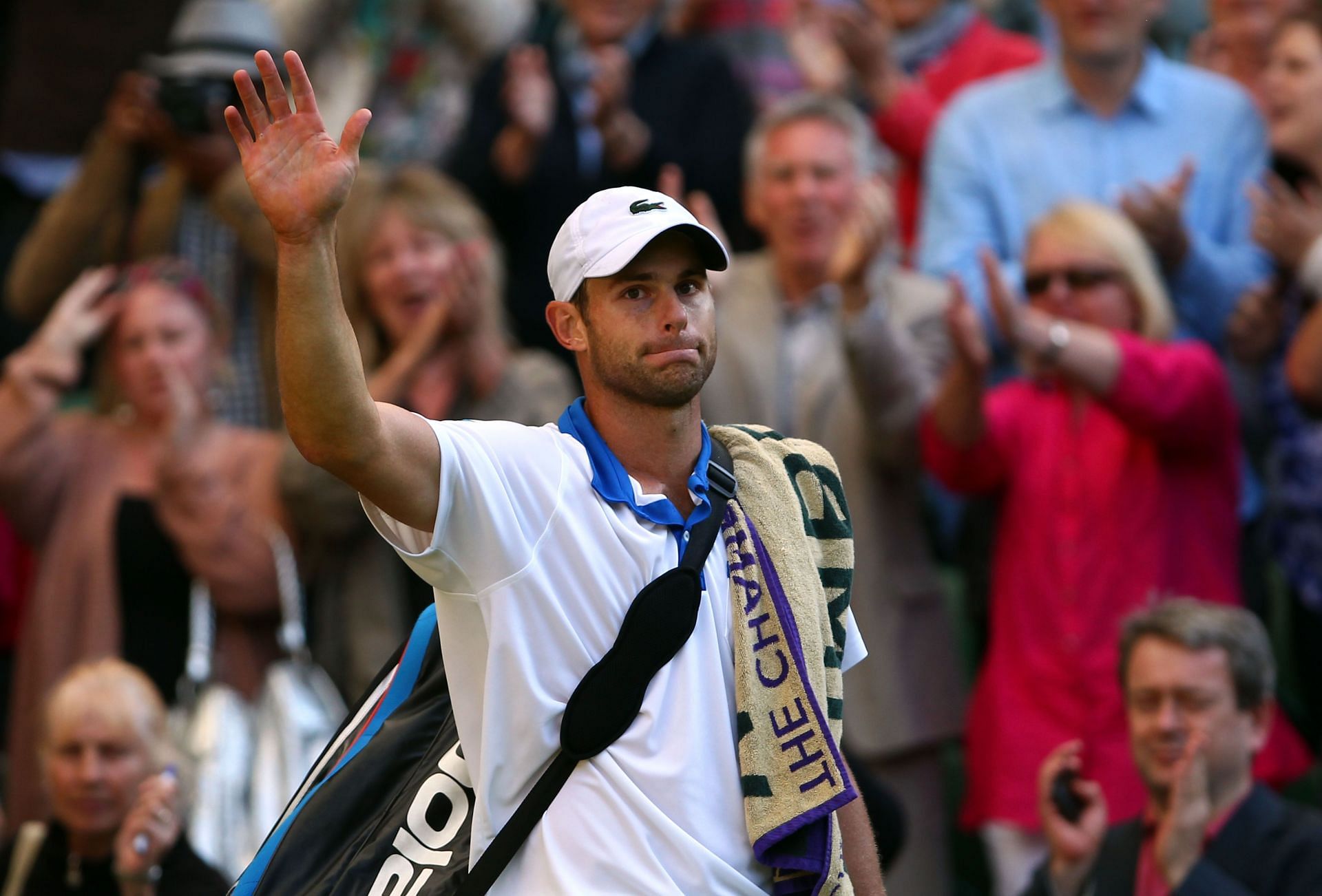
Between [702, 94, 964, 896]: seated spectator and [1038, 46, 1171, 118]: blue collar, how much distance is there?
0.64m

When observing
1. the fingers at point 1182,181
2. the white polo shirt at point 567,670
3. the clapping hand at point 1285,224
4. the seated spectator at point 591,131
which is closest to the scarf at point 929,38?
the seated spectator at point 591,131

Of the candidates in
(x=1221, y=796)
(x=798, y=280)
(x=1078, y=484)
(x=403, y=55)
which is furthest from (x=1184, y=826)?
(x=403, y=55)

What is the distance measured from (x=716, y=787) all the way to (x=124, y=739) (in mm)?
2619

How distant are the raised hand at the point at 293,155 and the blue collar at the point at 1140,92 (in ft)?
13.1

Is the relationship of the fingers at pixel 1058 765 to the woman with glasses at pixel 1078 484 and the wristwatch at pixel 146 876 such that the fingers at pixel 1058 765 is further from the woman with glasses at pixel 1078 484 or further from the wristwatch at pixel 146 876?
the wristwatch at pixel 146 876

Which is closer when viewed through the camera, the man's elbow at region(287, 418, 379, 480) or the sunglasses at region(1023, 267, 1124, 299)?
the man's elbow at region(287, 418, 379, 480)

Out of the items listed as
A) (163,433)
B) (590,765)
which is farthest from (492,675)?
(163,433)

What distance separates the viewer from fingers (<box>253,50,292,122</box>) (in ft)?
10.4

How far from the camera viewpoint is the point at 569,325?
3.56 metres

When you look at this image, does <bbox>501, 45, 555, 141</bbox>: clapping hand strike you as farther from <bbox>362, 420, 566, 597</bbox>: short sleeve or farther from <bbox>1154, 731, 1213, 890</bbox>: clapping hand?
<bbox>362, 420, 566, 597</bbox>: short sleeve

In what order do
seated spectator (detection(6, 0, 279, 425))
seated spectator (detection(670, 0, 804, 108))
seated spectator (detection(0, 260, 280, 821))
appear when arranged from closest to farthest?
seated spectator (detection(0, 260, 280, 821)) → seated spectator (detection(6, 0, 279, 425)) → seated spectator (detection(670, 0, 804, 108))

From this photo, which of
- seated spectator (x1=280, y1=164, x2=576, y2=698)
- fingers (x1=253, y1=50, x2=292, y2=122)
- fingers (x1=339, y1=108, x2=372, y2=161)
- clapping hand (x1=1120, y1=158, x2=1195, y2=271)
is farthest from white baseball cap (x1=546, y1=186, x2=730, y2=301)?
clapping hand (x1=1120, y1=158, x2=1195, y2=271)

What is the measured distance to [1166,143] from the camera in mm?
6703

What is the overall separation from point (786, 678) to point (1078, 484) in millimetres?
2699
